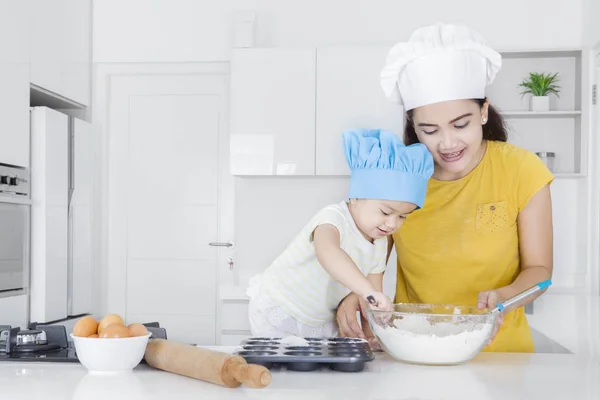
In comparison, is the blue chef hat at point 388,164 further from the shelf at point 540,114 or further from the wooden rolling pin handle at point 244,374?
the shelf at point 540,114

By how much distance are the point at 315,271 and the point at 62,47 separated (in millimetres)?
2755

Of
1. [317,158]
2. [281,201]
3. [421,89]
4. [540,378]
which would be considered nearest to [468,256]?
[421,89]

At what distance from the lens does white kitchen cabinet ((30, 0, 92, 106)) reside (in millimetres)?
3812

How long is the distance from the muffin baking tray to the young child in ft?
0.54

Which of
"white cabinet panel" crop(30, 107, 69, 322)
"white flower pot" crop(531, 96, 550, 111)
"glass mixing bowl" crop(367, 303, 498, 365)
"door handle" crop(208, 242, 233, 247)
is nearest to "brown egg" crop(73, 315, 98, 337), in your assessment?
"glass mixing bowl" crop(367, 303, 498, 365)

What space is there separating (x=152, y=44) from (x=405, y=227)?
2.91m

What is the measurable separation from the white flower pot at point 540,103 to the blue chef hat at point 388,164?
2559 mm

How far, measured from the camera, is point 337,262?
166 centimetres

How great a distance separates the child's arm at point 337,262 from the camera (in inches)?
61.6

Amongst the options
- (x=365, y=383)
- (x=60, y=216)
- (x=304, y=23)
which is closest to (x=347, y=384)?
(x=365, y=383)

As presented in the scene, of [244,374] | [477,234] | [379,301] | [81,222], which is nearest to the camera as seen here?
[244,374]

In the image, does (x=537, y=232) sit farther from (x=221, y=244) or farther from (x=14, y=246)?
(x=221, y=244)

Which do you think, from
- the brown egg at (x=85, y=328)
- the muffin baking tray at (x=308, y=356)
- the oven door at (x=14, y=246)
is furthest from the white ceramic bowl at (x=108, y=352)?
the oven door at (x=14, y=246)

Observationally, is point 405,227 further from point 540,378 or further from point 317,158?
point 317,158
